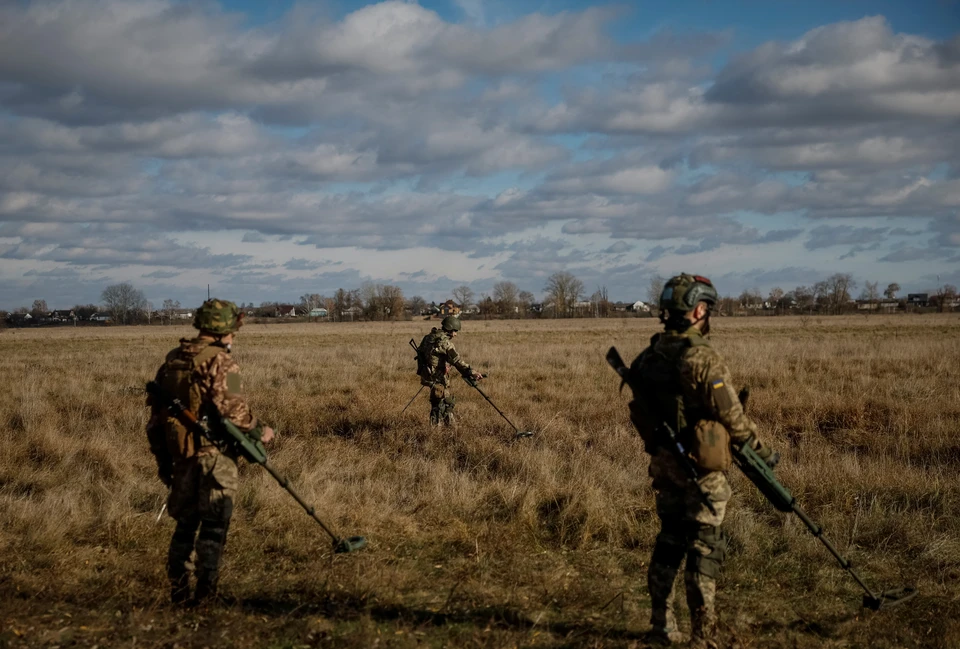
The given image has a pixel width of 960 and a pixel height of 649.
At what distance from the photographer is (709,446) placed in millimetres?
3875

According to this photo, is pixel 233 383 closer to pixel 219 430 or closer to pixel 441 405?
pixel 219 430

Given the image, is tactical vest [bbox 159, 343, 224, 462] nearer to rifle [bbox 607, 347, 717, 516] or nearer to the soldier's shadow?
the soldier's shadow

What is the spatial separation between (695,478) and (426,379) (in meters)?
6.90

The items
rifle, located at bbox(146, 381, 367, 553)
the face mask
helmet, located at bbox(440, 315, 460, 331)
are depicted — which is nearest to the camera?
the face mask

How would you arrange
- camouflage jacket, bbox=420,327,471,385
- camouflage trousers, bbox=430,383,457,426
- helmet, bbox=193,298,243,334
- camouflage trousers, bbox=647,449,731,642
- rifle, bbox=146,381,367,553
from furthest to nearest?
1. camouflage trousers, bbox=430,383,457,426
2. camouflage jacket, bbox=420,327,471,385
3. helmet, bbox=193,298,243,334
4. rifle, bbox=146,381,367,553
5. camouflage trousers, bbox=647,449,731,642

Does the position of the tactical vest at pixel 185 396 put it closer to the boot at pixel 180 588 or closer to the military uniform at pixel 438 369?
the boot at pixel 180 588

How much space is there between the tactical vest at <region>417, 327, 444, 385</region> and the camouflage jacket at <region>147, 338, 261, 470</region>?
18.7 feet

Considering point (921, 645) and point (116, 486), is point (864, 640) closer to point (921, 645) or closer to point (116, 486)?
point (921, 645)

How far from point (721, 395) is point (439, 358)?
680 cm

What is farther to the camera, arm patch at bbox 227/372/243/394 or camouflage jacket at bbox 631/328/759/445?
arm patch at bbox 227/372/243/394

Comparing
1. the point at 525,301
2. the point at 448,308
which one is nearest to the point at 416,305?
the point at 525,301

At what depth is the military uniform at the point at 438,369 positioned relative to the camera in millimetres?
10312

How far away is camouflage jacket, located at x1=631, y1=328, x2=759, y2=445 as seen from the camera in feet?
12.6

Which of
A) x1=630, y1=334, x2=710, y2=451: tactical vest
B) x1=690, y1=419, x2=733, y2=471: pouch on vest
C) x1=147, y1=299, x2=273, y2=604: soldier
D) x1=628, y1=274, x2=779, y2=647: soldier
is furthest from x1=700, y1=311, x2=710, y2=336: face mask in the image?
x1=147, y1=299, x2=273, y2=604: soldier
